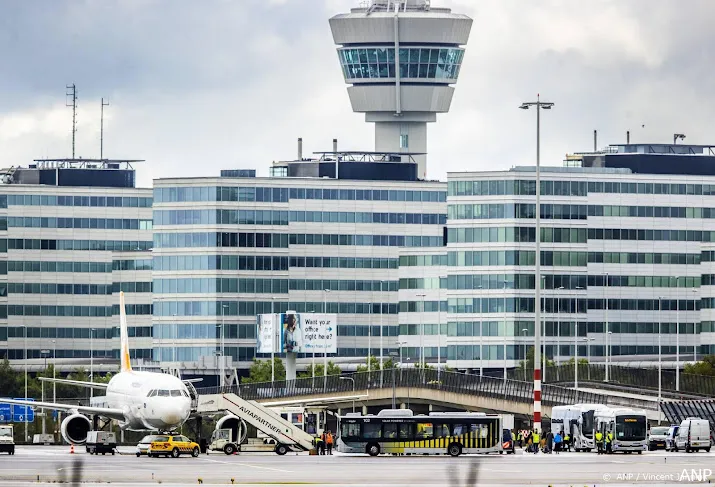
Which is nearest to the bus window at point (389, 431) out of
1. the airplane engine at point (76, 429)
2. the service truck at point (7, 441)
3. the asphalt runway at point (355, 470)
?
the asphalt runway at point (355, 470)

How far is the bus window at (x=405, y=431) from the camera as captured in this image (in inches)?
4540

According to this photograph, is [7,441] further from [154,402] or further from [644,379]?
[644,379]

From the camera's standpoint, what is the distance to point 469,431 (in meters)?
116

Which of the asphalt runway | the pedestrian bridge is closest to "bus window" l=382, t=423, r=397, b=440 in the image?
the asphalt runway

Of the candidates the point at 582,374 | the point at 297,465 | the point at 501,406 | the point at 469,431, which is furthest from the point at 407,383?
the point at 297,465

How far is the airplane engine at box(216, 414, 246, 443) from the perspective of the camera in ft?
397

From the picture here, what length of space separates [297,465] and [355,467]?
13.3ft

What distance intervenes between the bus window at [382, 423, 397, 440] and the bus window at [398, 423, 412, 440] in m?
0.31

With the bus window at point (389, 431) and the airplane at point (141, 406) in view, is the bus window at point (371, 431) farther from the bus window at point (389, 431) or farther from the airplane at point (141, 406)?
the airplane at point (141, 406)

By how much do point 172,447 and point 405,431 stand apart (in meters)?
15.3

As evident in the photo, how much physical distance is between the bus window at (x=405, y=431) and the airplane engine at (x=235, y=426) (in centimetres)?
1130

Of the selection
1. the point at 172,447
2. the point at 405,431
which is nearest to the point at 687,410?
the point at 405,431

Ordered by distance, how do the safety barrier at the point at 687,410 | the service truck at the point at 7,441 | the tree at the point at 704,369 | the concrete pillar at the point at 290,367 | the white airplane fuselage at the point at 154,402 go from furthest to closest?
1. the tree at the point at 704,369
2. the concrete pillar at the point at 290,367
3. the safety barrier at the point at 687,410
4. the service truck at the point at 7,441
5. the white airplane fuselage at the point at 154,402

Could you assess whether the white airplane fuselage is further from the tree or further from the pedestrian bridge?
the tree
